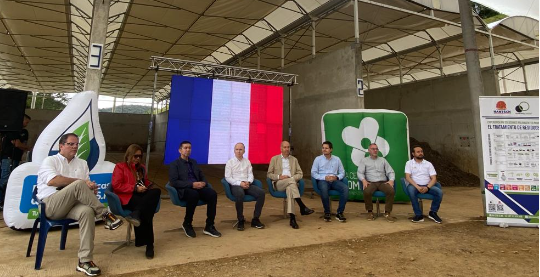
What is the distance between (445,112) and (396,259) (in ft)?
29.5

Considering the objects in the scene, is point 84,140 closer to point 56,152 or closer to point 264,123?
point 56,152

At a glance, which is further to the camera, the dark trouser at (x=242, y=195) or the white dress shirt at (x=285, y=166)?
the white dress shirt at (x=285, y=166)

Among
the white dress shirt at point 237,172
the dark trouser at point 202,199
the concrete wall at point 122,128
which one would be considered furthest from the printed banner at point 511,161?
the concrete wall at point 122,128

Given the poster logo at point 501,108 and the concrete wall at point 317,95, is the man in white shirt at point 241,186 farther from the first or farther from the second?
the concrete wall at point 317,95

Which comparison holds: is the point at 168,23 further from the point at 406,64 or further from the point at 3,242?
the point at 406,64

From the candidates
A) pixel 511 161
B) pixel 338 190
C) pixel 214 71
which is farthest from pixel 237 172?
pixel 511 161

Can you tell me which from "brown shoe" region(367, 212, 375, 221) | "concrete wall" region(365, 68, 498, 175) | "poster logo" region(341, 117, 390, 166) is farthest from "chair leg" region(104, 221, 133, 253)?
"concrete wall" region(365, 68, 498, 175)

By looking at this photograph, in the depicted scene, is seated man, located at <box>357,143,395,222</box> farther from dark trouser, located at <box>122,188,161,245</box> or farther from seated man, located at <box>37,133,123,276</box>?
seated man, located at <box>37,133,123,276</box>

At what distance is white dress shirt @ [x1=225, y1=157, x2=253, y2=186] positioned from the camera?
3.58m

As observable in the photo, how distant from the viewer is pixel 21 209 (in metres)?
2.99

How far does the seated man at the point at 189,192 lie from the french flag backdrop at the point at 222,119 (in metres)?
1.69

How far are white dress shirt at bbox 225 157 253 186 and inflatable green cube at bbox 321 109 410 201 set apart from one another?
2.10 meters

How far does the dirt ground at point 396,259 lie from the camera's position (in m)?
2.21

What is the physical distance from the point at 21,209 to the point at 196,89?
3.10 metres
